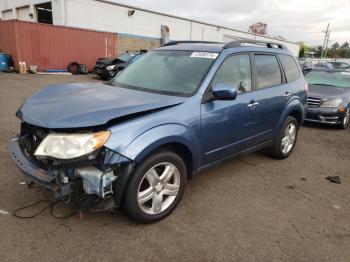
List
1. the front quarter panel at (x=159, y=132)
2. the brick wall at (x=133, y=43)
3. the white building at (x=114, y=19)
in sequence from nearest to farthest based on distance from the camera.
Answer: the front quarter panel at (x=159, y=132) → the white building at (x=114, y=19) → the brick wall at (x=133, y=43)

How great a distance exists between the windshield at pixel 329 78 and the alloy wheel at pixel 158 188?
287 inches

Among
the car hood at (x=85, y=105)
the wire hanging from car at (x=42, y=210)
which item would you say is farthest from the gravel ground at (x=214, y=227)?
the car hood at (x=85, y=105)

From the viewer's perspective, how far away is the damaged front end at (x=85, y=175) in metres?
2.51

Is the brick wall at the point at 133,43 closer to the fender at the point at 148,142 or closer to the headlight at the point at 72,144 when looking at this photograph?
the fender at the point at 148,142

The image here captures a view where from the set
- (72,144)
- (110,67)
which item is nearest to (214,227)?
(72,144)

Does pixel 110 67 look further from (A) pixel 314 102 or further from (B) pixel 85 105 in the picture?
(B) pixel 85 105

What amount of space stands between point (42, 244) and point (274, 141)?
364 cm

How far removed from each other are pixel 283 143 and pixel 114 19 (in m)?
20.6

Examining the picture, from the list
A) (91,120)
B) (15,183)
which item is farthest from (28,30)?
(91,120)

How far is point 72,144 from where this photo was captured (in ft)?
8.21

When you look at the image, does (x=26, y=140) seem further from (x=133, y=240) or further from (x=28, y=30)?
(x=28, y=30)

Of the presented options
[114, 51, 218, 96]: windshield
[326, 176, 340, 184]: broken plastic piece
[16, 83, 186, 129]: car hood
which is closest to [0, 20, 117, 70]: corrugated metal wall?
[114, 51, 218, 96]: windshield

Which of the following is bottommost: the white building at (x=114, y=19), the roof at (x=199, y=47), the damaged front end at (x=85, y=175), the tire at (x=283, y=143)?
the tire at (x=283, y=143)

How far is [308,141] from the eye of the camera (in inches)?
260
